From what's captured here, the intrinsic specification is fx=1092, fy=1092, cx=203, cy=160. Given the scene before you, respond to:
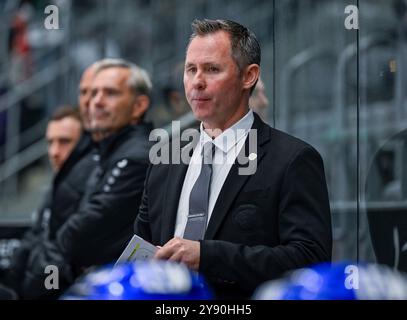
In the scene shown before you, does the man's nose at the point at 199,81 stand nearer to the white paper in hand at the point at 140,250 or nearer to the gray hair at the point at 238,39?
the gray hair at the point at 238,39

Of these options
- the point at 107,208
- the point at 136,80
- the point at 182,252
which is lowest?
the point at 182,252

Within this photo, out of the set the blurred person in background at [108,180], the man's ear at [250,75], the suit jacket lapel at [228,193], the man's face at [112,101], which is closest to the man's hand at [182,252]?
the suit jacket lapel at [228,193]

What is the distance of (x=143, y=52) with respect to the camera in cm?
776

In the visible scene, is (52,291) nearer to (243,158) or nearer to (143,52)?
(243,158)

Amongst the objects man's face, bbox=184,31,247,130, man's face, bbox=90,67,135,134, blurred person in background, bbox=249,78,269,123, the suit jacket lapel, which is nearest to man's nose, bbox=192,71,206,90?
man's face, bbox=184,31,247,130

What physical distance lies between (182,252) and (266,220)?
0.90 feet

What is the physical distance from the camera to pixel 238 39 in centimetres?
312

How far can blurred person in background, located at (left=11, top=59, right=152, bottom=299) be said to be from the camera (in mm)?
4328

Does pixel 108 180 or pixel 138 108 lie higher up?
pixel 138 108

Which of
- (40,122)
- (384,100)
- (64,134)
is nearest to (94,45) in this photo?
(40,122)

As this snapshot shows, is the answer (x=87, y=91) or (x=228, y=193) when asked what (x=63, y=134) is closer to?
(x=87, y=91)

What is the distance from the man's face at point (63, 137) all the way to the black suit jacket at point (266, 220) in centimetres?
301

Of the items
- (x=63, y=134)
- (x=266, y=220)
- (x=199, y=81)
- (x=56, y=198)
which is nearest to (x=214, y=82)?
(x=199, y=81)

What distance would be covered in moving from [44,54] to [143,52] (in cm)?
181
